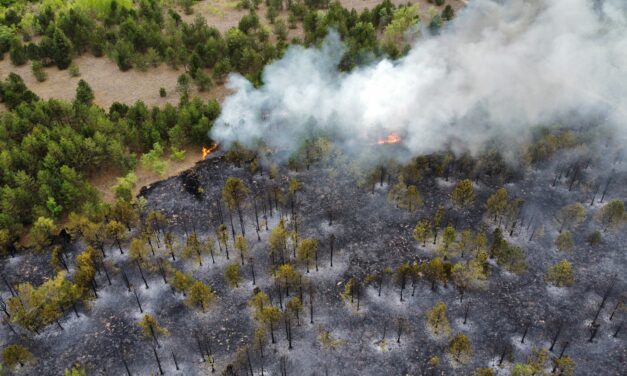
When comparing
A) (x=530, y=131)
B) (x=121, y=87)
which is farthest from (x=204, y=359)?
(x=121, y=87)

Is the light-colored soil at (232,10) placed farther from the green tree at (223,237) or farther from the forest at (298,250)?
the green tree at (223,237)

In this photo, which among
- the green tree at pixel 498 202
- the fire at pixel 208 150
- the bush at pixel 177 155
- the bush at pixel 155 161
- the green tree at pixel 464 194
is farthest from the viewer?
the fire at pixel 208 150

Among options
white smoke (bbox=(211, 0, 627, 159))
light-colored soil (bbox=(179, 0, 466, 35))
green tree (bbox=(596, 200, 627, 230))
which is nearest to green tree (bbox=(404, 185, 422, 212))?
white smoke (bbox=(211, 0, 627, 159))

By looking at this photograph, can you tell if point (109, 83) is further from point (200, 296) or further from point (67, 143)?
point (200, 296)

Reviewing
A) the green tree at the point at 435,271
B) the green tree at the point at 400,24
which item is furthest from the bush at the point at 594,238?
the green tree at the point at 400,24

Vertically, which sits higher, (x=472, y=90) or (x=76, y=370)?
(x=472, y=90)

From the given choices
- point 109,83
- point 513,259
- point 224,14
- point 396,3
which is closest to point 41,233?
point 109,83
